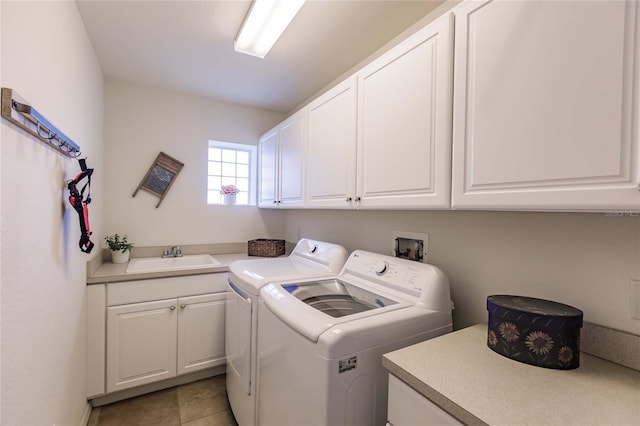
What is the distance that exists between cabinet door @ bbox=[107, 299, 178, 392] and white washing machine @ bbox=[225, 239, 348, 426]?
49 centimetres

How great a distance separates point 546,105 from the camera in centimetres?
81

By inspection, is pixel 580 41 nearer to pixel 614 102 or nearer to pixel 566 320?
pixel 614 102

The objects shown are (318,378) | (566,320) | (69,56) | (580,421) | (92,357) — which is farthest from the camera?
(92,357)

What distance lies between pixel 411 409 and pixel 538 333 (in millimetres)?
460

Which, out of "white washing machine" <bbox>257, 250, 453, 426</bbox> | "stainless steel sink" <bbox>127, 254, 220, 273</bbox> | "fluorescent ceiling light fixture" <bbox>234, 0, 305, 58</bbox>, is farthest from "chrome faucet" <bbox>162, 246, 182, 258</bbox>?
"fluorescent ceiling light fixture" <bbox>234, 0, 305, 58</bbox>

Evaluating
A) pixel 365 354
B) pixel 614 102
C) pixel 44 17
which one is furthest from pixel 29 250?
pixel 614 102

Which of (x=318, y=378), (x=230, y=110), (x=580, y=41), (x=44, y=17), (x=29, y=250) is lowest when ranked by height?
(x=318, y=378)

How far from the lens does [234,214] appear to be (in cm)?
296

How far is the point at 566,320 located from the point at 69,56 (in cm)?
239

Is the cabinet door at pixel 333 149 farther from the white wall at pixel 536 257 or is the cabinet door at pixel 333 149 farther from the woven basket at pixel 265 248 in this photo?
the woven basket at pixel 265 248

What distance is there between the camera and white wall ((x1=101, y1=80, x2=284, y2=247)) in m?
2.45

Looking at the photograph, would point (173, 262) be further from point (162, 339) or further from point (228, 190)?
point (228, 190)

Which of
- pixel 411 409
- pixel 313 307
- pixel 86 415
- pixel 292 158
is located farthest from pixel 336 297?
pixel 86 415

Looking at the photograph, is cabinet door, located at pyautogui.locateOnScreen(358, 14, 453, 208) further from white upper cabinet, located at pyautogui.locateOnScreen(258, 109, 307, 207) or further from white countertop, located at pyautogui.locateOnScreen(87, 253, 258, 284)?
white countertop, located at pyautogui.locateOnScreen(87, 253, 258, 284)
